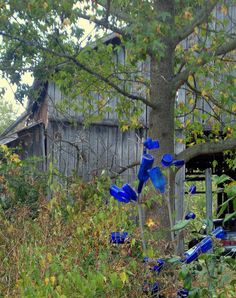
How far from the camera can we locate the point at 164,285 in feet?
11.6

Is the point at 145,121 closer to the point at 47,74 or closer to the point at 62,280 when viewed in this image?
the point at 47,74

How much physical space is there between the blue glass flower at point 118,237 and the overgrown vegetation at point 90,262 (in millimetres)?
36

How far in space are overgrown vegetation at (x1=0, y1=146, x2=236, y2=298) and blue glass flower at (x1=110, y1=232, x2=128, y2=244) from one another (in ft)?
0.12

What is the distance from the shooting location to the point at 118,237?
3.80 meters

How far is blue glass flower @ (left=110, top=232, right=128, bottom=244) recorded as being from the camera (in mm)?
3787

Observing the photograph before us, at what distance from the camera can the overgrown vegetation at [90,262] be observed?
3.20 meters

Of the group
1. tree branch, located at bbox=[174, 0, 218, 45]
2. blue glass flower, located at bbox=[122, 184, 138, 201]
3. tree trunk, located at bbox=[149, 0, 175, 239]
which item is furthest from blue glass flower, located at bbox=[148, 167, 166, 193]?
tree trunk, located at bbox=[149, 0, 175, 239]

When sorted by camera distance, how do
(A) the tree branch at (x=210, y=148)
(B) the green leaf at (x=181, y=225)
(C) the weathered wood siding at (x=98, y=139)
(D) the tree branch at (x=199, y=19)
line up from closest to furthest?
(B) the green leaf at (x=181, y=225)
(D) the tree branch at (x=199, y=19)
(A) the tree branch at (x=210, y=148)
(C) the weathered wood siding at (x=98, y=139)

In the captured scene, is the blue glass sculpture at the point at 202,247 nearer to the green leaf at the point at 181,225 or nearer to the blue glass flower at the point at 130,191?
the green leaf at the point at 181,225

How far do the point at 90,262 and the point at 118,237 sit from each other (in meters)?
0.29

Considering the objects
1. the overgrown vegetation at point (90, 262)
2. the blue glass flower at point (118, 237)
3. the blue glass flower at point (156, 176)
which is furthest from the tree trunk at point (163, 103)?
the blue glass flower at point (156, 176)

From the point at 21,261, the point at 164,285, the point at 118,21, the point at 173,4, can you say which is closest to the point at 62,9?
the point at 118,21

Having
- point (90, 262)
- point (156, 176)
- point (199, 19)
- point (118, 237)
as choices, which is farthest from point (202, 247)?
point (199, 19)

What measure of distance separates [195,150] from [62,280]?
14.9 ft
